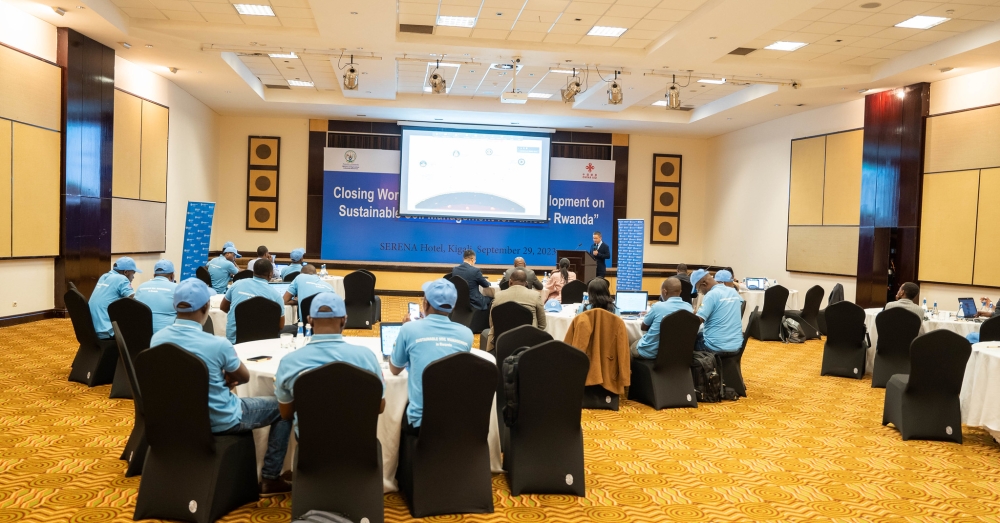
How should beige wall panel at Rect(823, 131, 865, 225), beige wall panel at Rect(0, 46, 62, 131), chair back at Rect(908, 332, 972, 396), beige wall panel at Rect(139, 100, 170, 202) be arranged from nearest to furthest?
1. chair back at Rect(908, 332, 972, 396)
2. beige wall panel at Rect(0, 46, 62, 131)
3. beige wall panel at Rect(139, 100, 170, 202)
4. beige wall panel at Rect(823, 131, 865, 225)

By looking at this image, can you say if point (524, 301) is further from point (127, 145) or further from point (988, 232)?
point (127, 145)

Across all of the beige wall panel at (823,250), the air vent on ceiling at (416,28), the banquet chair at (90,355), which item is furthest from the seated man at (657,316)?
the beige wall panel at (823,250)

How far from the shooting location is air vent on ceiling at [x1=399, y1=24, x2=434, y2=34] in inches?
393

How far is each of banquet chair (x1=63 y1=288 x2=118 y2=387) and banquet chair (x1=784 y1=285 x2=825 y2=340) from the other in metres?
9.43

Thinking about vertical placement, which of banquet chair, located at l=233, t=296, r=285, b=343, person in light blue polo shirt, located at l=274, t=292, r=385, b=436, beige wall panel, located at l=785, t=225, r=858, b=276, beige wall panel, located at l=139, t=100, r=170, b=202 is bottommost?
banquet chair, located at l=233, t=296, r=285, b=343

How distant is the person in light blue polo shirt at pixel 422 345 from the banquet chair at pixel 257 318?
2590mm

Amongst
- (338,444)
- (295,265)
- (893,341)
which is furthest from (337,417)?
(295,265)

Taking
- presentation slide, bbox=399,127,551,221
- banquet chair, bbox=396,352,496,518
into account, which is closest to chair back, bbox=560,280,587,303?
banquet chair, bbox=396,352,496,518

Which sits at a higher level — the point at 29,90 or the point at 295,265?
the point at 29,90

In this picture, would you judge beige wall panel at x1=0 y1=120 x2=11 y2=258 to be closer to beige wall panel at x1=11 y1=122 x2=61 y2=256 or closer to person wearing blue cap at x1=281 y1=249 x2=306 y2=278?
beige wall panel at x1=11 y1=122 x2=61 y2=256

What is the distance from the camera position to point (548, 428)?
3873mm

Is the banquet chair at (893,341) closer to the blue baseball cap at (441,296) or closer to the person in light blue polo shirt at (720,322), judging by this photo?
the person in light blue polo shirt at (720,322)

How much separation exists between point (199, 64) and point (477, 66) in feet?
15.5

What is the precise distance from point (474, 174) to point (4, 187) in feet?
31.8
